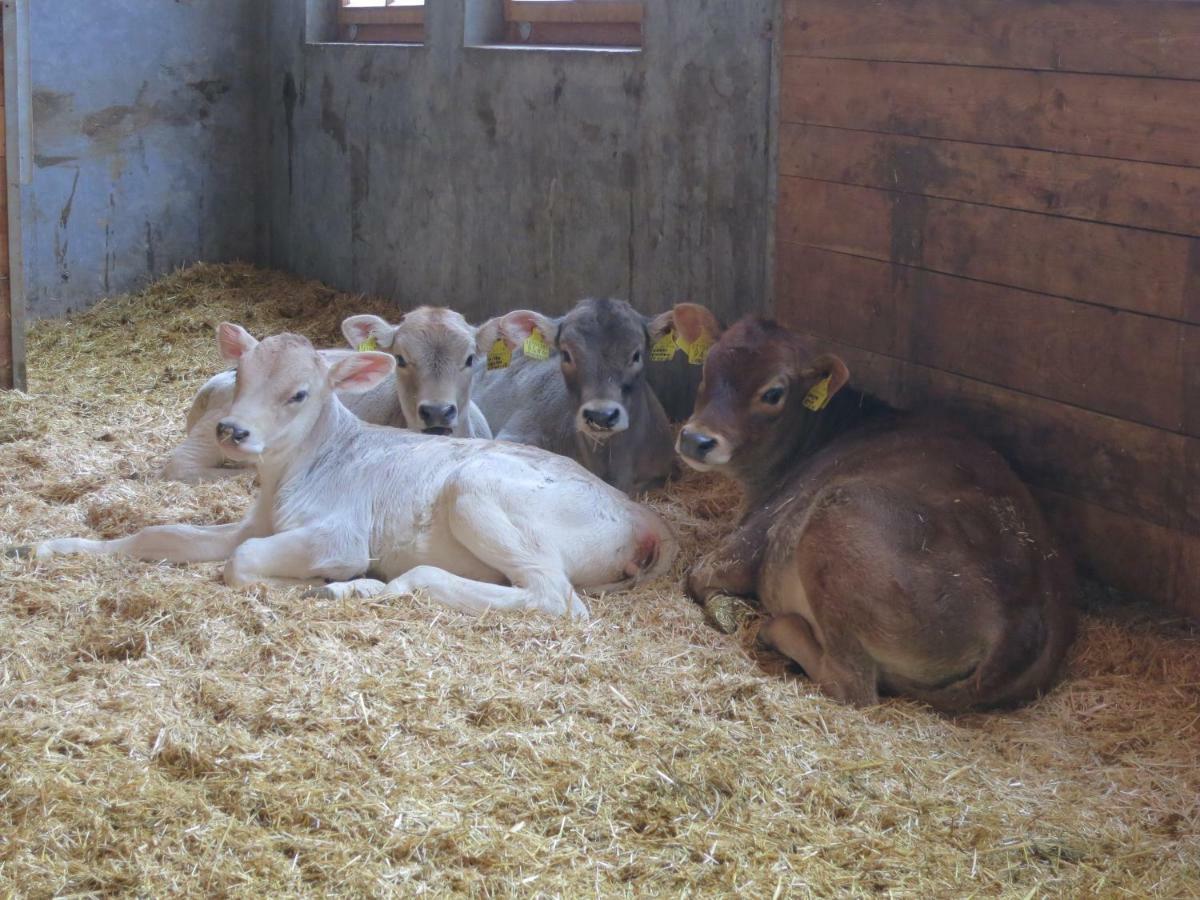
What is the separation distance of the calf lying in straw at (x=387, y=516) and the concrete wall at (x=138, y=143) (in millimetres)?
6431

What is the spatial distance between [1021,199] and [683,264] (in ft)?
9.65

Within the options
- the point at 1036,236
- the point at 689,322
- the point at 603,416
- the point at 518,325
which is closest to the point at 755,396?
the point at 689,322

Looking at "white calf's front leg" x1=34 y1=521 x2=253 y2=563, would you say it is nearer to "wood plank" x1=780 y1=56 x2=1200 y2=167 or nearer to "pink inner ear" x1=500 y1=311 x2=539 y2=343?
"pink inner ear" x1=500 y1=311 x2=539 y2=343

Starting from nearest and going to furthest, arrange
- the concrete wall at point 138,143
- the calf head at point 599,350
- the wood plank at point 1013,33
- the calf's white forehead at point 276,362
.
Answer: the wood plank at point 1013,33 < the calf's white forehead at point 276,362 < the calf head at point 599,350 < the concrete wall at point 138,143

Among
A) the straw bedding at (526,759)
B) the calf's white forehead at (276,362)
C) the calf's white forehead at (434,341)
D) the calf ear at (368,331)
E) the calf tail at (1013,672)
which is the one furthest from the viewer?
the calf ear at (368,331)

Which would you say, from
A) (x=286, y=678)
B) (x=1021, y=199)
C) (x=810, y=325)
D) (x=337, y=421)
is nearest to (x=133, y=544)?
(x=337, y=421)

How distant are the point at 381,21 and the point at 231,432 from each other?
7.37 metres

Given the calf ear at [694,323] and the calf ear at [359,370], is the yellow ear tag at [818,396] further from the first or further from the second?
the calf ear at [359,370]

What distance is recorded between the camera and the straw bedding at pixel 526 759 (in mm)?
3605

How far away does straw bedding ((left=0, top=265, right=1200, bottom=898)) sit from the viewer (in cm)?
361

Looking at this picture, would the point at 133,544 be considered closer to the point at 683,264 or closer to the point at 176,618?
the point at 176,618

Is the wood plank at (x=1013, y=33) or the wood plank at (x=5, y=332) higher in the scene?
the wood plank at (x=1013, y=33)

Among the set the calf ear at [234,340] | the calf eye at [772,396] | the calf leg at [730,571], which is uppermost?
the calf ear at [234,340]

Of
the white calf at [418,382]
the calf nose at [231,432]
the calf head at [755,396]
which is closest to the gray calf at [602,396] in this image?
the white calf at [418,382]
